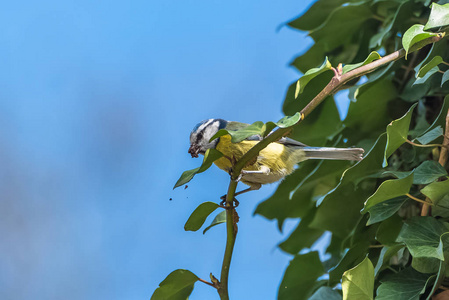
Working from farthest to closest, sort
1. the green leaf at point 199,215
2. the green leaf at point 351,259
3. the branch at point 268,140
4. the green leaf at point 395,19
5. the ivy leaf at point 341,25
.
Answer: the ivy leaf at point 341,25
the green leaf at point 395,19
the green leaf at point 351,259
the green leaf at point 199,215
the branch at point 268,140

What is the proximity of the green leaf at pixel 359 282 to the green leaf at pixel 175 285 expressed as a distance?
25 cm

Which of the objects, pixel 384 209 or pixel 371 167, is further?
pixel 371 167

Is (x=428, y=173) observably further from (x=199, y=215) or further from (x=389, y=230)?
(x=199, y=215)

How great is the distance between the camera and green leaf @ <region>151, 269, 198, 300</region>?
898mm

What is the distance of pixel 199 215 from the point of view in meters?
0.88

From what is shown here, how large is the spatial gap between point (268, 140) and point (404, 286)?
335 mm

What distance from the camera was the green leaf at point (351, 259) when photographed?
3.21ft

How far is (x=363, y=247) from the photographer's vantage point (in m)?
0.99

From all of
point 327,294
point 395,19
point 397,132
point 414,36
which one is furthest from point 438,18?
point 327,294

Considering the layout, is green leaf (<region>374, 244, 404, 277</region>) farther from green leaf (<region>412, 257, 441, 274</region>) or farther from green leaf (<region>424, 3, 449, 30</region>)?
green leaf (<region>424, 3, 449, 30</region>)

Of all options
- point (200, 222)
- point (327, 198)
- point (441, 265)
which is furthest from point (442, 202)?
point (200, 222)

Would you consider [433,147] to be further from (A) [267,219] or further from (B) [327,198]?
(A) [267,219]

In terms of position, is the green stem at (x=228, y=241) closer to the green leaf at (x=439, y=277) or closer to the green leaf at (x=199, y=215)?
the green leaf at (x=199, y=215)

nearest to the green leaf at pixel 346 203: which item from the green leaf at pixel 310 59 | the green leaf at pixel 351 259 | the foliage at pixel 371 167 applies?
the foliage at pixel 371 167
